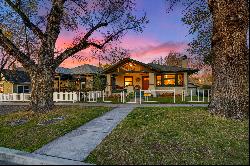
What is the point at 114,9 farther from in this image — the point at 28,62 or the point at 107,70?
the point at 107,70

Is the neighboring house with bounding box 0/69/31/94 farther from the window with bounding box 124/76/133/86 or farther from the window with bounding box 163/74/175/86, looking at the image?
the window with bounding box 163/74/175/86

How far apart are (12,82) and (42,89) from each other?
35499mm

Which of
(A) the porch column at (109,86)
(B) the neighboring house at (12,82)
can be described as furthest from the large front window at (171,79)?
(B) the neighboring house at (12,82)

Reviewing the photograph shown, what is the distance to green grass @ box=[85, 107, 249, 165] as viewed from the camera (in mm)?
8016

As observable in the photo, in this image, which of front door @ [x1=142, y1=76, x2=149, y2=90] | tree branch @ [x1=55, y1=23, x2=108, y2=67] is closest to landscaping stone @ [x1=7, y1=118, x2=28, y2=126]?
tree branch @ [x1=55, y1=23, x2=108, y2=67]

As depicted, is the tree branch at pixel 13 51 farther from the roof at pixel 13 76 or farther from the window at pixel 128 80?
the roof at pixel 13 76

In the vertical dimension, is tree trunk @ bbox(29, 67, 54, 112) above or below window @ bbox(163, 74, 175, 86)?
below

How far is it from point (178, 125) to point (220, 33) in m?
3.86

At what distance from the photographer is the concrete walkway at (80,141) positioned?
9.08 m

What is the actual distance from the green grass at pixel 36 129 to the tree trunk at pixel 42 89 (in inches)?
30.9

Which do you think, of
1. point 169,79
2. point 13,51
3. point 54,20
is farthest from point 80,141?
point 169,79

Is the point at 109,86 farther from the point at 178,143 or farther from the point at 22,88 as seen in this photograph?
the point at 178,143

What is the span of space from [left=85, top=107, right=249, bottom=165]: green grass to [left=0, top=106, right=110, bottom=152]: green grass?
2202mm

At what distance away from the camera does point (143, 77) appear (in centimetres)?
3928
